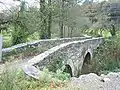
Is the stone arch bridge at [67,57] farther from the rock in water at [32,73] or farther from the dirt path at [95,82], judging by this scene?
the dirt path at [95,82]

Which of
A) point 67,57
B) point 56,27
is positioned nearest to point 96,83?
point 67,57

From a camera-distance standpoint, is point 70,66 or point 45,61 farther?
point 70,66

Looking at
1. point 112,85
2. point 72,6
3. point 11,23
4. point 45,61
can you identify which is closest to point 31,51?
point 11,23

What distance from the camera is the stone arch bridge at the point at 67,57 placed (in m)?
9.79

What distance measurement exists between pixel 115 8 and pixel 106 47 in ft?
49.3

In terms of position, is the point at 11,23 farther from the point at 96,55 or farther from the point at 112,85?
the point at 112,85

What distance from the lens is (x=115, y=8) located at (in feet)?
123

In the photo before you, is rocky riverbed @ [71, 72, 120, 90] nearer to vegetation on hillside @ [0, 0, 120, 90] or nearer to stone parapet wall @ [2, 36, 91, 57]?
vegetation on hillside @ [0, 0, 120, 90]

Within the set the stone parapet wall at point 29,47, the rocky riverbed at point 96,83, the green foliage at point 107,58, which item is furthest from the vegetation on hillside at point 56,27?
the rocky riverbed at point 96,83

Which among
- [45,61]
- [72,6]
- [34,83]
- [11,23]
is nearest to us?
[34,83]

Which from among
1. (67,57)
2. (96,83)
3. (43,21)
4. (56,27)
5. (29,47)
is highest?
(43,21)

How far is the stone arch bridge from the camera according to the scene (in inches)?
385

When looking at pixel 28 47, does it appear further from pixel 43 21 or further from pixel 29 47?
pixel 43 21

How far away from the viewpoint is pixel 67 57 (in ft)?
44.6
